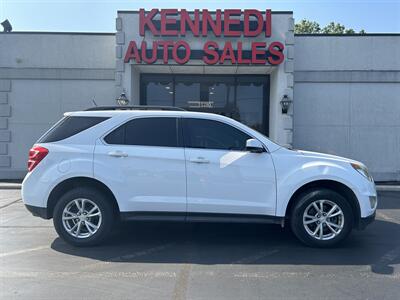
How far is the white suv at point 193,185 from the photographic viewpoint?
18.5 feet

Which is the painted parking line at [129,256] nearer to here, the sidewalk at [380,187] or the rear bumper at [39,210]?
the rear bumper at [39,210]

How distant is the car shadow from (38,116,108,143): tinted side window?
5.03 feet

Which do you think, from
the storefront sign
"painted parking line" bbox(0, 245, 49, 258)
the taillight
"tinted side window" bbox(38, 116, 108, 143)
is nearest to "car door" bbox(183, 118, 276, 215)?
"tinted side window" bbox(38, 116, 108, 143)

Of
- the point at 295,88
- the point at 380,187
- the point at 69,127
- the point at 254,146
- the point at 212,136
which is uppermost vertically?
the point at 295,88

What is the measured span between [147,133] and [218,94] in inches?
344

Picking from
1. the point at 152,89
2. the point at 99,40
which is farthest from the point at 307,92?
the point at 99,40

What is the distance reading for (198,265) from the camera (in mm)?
5055

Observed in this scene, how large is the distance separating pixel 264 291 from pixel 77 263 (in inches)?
92.4

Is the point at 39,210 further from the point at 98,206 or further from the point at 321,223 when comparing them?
the point at 321,223

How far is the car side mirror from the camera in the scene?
18.4ft

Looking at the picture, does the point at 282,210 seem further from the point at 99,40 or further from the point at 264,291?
the point at 99,40

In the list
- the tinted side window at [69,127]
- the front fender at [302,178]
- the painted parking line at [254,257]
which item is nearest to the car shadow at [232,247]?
the painted parking line at [254,257]

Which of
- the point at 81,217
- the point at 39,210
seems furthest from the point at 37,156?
the point at 81,217

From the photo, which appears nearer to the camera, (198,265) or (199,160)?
(198,265)
